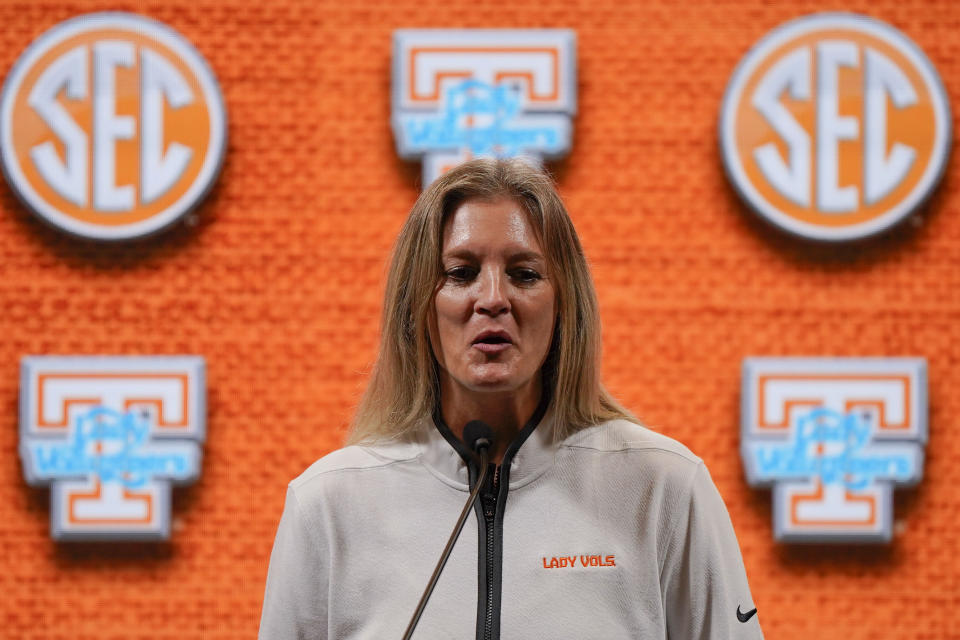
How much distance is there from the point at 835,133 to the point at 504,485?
2.84 m

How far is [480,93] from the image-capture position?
3.83m

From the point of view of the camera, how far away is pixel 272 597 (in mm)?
1375

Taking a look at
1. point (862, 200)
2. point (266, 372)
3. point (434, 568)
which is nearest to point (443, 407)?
point (434, 568)

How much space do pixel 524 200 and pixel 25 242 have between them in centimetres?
297

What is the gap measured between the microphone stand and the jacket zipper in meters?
0.02

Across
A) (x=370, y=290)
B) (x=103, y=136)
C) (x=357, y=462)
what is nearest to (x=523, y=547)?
(x=357, y=462)

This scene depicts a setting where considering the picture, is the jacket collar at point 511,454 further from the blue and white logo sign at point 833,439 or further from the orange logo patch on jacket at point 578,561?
the blue and white logo sign at point 833,439

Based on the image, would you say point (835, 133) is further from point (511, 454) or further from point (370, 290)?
point (511, 454)

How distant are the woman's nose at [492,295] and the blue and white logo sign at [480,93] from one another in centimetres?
250

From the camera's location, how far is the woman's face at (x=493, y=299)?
1.33m

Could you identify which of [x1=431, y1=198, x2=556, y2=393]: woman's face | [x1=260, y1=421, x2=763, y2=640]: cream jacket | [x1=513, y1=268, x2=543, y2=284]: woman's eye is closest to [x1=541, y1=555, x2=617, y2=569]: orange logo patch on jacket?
[x1=260, y1=421, x2=763, y2=640]: cream jacket

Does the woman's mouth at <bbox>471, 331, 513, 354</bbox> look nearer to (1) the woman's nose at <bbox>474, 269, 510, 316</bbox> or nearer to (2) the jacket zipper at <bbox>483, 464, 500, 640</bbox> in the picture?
(1) the woman's nose at <bbox>474, 269, 510, 316</bbox>

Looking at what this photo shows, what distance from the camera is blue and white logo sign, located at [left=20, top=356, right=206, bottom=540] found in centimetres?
377

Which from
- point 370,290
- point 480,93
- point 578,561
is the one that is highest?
point 480,93
